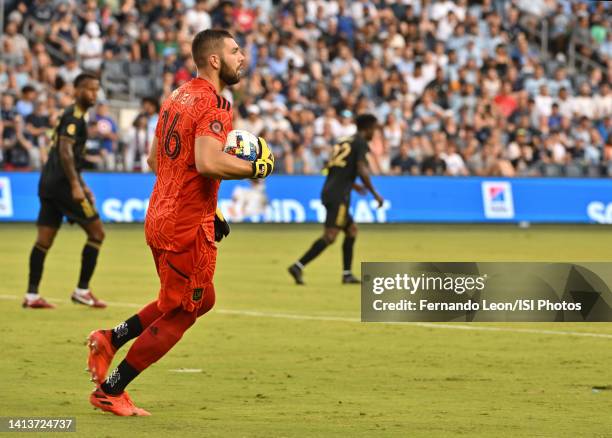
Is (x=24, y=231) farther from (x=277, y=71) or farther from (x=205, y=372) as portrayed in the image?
(x=205, y=372)

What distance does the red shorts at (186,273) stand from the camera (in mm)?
8008

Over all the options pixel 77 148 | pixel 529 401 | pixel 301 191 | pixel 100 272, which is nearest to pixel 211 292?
pixel 529 401

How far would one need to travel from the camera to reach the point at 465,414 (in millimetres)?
8406

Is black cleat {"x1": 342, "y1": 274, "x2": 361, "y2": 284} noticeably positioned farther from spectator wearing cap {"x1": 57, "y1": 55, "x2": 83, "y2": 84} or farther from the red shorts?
spectator wearing cap {"x1": 57, "y1": 55, "x2": 83, "y2": 84}

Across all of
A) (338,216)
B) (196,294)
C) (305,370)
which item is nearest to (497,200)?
(338,216)

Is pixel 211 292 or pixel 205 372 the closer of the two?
pixel 211 292

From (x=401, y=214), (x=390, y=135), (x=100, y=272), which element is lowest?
(x=100, y=272)

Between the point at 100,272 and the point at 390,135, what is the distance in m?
13.9

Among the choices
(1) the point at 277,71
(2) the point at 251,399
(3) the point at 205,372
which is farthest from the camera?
(1) the point at 277,71

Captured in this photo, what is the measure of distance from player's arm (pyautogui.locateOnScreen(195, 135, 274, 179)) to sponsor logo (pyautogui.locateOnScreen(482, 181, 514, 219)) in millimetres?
22314

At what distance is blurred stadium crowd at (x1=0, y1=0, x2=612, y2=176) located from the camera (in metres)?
29.4

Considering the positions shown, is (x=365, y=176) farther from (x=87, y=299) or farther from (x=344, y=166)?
(x=87, y=299)

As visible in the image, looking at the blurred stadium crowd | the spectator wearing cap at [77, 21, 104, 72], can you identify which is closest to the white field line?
the blurred stadium crowd

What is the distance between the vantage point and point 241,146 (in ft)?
25.8
